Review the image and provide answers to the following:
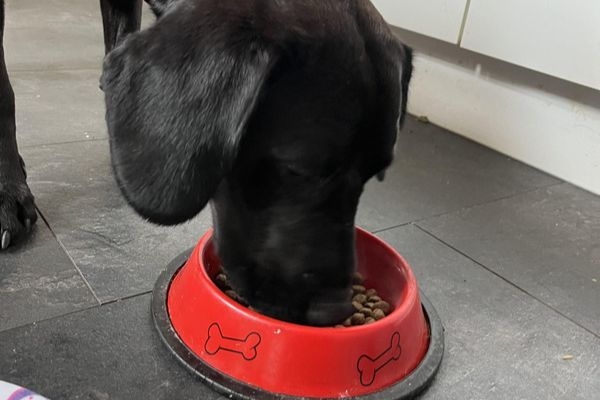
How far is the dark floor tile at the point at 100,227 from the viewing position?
1492mm

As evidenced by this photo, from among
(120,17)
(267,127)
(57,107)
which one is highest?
(267,127)

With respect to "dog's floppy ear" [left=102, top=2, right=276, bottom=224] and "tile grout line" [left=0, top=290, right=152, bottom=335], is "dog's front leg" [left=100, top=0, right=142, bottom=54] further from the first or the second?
"dog's floppy ear" [left=102, top=2, right=276, bottom=224]

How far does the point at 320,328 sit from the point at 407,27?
2021 millimetres

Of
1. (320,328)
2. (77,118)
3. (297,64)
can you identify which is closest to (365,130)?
(297,64)

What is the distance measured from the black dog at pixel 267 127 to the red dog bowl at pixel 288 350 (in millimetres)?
45

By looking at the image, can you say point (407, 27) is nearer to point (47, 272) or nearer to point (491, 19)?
point (491, 19)

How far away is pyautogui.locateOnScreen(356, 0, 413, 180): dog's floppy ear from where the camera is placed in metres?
1.07

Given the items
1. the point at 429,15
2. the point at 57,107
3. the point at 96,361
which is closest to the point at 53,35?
the point at 57,107

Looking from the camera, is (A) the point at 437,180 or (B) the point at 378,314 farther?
(A) the point at 437,180

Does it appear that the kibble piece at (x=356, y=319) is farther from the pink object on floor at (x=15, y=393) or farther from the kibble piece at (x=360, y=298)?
the pink object on floor at (x=15, y=393)

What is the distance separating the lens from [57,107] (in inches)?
99.0

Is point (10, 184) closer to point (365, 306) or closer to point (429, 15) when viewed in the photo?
point (365, 306)

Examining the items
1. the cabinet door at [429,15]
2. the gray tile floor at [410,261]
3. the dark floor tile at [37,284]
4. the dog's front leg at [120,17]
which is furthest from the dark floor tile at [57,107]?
the cabinet door at [429,15]

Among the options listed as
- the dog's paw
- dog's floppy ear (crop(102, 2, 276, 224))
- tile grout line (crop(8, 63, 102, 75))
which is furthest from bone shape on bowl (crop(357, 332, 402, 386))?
tile grout line (crop(8, 63, 102, 75))
